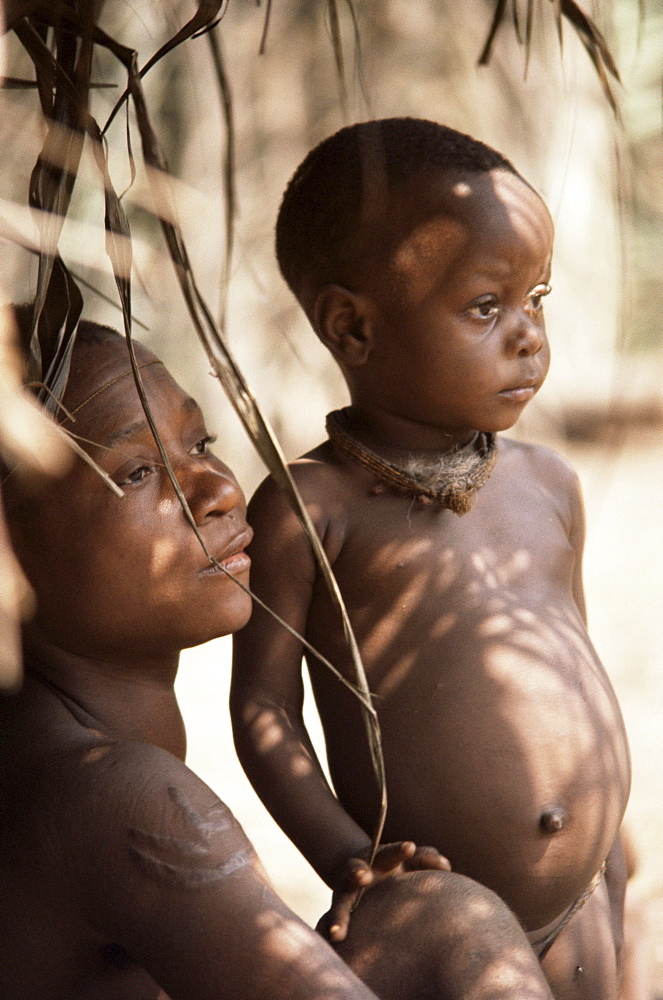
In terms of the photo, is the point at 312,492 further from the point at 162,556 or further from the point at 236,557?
the point at 162,556

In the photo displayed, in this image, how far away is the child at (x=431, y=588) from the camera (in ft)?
4.94

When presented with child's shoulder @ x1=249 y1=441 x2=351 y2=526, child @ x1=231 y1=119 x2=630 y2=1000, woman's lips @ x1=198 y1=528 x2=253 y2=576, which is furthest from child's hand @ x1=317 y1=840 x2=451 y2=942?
child's shoulder @ x1=249 y1=441 x2=351 y2=526

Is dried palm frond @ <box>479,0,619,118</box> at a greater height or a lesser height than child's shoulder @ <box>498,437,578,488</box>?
greater

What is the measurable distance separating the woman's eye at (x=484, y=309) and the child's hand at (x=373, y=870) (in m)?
0.69

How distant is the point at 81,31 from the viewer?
43.1 inches

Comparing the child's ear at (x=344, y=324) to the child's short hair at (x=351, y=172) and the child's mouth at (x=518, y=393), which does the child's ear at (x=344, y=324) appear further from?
the child's mouth at (x=518, y=393)

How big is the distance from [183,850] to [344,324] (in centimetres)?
81

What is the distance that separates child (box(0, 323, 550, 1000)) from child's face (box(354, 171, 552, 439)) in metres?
0.34

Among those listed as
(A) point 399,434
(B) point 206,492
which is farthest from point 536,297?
(B) point 206,492

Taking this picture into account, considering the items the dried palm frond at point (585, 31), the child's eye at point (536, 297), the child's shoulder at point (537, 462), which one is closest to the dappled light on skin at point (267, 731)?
the child's shoulder at point (537, 462)

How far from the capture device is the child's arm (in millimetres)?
1494

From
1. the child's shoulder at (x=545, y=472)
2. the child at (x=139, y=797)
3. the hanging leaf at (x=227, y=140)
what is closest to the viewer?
the hanging leaf at (x=227, y=140)

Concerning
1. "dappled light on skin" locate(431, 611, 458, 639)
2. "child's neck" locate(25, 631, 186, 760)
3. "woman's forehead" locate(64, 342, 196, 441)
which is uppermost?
"woman's forehead" locate(64, 342, 196, 441)

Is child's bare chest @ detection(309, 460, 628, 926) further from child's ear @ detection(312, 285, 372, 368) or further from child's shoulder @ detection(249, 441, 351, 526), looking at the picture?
child's ear @ detection(312, 285, 372, 368)
